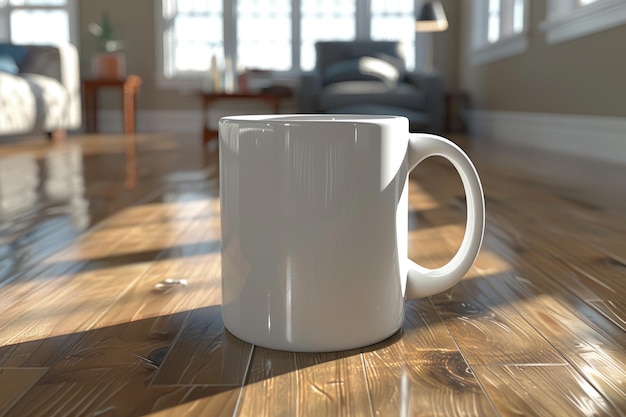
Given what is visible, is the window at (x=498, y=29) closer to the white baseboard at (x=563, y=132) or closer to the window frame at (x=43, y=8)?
the white baseboard at (x=563, y=132)

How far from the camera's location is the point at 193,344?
647 mm

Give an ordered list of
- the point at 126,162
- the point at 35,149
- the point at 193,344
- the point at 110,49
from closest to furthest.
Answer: the point at 193,344
the point at 126,162
the point at 35,149
the point at 110,49

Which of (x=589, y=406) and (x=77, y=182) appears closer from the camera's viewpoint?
(x=589, y=406)

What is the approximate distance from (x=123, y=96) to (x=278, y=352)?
533 cm

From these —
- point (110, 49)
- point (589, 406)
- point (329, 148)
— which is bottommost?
point (589, 406)

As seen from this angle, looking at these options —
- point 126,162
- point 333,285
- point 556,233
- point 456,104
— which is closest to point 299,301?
point 333,285

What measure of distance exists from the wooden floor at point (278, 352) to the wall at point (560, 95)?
72.4 inches

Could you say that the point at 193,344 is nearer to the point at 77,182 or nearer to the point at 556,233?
the point at 556,233

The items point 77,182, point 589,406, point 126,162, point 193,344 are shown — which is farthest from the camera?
point 126,162

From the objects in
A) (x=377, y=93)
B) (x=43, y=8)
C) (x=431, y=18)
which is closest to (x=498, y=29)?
(x=431, y=18)

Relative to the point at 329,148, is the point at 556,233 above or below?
below

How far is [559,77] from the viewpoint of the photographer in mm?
3773

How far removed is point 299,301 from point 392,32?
6016mm

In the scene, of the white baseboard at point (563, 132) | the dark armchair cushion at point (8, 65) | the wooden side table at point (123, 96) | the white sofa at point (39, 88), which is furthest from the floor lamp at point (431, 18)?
the dark armchair cushion at point (8, 65)
